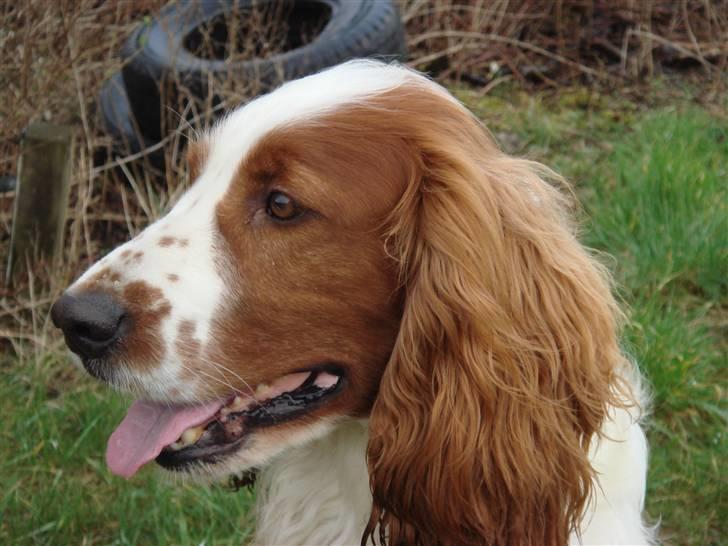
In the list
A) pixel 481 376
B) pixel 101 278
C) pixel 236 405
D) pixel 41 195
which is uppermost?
pixel 101 278

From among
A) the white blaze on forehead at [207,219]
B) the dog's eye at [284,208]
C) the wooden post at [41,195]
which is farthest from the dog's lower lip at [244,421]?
the wooden post at [41,195]

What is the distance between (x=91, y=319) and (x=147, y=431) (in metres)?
0.39

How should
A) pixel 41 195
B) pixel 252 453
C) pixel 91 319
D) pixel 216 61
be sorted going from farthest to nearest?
pixel 216 61, pixel 41 195, pixel 252 453, pixel 91 319

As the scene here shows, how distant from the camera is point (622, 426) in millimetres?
3221

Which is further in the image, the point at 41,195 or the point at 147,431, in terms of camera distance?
the point at 41,195

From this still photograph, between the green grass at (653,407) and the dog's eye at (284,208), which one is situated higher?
the dog's eye at (284,208)

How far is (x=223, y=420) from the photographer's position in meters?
2.89

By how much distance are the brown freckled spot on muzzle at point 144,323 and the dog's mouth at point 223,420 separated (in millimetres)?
201

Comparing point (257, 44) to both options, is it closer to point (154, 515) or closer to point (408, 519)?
point (154, 515)

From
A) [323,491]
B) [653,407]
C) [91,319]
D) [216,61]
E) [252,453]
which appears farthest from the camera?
[216,61]

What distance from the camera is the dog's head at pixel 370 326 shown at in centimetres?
278

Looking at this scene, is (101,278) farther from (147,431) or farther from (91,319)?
(147,431)

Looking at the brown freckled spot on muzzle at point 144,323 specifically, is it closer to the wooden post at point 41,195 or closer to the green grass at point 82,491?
the green grass at point 82,491

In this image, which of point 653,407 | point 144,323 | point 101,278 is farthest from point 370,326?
point 653,407
